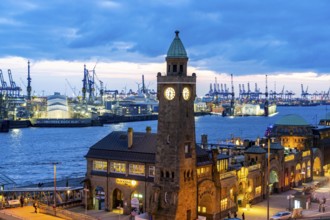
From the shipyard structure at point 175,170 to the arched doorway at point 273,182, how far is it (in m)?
0.15

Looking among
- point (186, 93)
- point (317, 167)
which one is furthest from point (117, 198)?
point (317, 167)

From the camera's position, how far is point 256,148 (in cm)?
7338

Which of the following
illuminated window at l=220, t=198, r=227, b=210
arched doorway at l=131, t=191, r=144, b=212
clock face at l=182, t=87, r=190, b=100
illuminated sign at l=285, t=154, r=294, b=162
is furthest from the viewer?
illuminated sign at l=285, t=154, r=294, b=162

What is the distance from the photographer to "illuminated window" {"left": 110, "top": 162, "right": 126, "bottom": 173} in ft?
205

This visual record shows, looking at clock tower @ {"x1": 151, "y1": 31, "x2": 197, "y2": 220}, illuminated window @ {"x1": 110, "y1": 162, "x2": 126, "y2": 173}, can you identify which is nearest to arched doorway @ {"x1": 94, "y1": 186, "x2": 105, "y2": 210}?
illuminated window @ {"x1": 110, "y1": 162, "x2": 126, "y2": 173}

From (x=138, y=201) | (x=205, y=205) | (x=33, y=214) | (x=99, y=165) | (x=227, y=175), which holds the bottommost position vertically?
(x=33, y=214)

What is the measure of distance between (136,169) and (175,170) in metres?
8.56

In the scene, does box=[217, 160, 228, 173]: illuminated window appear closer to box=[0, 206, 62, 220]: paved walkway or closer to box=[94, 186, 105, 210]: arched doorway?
box=[94, 186, 105, 210]: arched doorway

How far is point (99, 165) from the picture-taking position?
2552 inches

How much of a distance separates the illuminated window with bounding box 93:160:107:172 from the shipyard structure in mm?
12

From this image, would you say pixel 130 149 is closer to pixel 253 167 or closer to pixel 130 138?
pixel 130 138

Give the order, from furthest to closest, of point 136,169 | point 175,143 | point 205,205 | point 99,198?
1. point 99,198
2. point 136,169
3. point 205,205
4. point 175,143

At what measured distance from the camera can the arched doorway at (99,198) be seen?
64562 millimetres

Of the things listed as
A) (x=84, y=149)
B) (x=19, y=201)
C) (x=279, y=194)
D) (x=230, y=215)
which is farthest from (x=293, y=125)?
(x=84, y=149)
